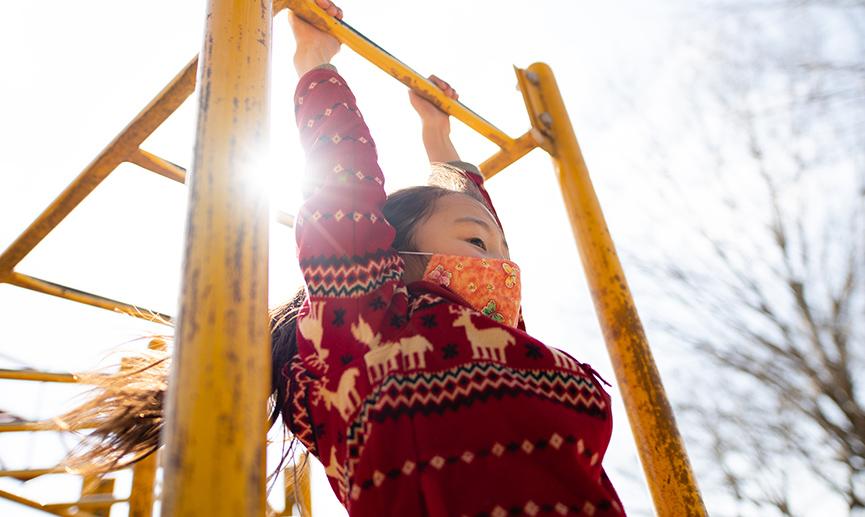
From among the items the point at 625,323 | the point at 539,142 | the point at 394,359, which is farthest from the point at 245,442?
the point at 539,142

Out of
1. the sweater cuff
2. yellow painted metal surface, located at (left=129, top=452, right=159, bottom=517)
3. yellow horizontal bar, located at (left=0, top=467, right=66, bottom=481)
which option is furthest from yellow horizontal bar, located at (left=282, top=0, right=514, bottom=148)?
yellow horizontal bar, located at (left=0, top=467, right=66, bottom=481)

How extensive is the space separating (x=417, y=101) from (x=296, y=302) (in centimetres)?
75

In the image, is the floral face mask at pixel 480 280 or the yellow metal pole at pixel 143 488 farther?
the yellow metal pole at pixel 143 488

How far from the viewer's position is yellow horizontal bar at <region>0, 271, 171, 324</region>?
1.79 metres

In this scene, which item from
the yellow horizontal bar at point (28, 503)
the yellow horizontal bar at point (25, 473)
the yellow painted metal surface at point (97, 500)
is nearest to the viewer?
the yellow horizontal bar at point (28, 503)

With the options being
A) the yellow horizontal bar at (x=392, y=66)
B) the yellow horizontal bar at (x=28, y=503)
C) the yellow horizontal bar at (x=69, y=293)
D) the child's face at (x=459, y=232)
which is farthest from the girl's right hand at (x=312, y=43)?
the yellow horizontal bar at (x=28, y=503)

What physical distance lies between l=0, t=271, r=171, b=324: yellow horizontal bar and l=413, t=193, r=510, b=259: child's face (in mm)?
988

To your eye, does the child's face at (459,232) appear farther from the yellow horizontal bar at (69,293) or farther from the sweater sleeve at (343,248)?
the yellow horizontal bar at (69,293)

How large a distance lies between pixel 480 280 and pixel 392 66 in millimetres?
615

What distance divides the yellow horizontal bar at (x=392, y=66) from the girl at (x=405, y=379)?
18 centimetres

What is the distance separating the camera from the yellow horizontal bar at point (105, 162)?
127 cm

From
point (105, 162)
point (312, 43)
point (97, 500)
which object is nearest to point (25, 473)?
point (97, 500)

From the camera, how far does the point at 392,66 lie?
1.44 m

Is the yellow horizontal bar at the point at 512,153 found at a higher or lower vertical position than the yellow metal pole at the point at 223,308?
higher
